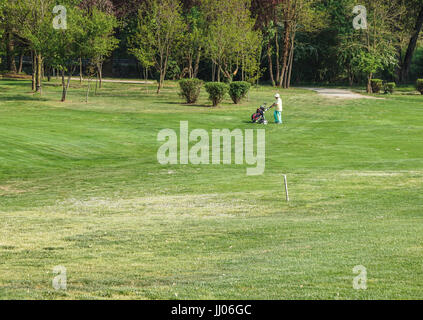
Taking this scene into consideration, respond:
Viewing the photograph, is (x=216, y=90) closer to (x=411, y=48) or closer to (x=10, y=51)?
(x=10, y=51)

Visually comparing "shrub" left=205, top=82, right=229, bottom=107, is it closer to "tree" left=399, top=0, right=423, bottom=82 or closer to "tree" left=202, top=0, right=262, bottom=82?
"tree" left=202, top=0, right=262, bottom=82

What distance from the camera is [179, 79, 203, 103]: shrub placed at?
53.5 m

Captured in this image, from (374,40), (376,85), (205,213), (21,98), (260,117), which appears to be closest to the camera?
(205,213)

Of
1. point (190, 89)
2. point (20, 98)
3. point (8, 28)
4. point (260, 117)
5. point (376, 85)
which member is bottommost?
point (260, 117)

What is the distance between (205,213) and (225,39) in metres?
45.3

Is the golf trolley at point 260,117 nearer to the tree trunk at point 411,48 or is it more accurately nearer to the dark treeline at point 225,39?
the dark treeline at point 225,39

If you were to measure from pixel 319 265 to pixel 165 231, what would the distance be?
495 centimetres

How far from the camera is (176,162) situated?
28859mm

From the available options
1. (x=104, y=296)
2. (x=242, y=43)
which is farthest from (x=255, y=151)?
(x=242, y=43)

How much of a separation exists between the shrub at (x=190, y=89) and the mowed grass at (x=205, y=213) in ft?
34.2

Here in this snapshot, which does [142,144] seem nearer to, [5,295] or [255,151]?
[255,151]

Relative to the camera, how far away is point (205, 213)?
57.2 ft

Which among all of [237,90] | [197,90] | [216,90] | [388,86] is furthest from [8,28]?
[388,86]

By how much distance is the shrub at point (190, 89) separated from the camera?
53.5 m
